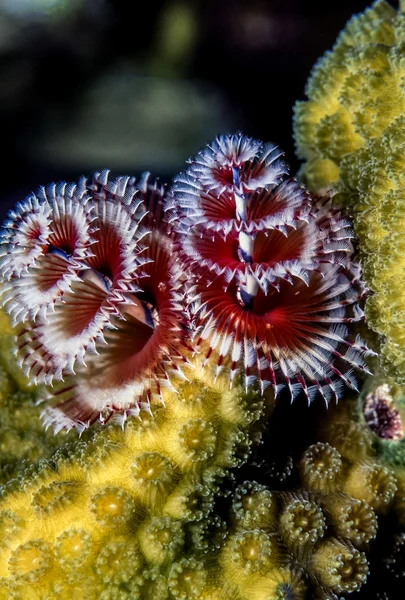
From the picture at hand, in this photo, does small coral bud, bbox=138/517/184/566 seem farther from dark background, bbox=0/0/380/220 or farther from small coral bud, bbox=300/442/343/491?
dark background, bbox=0/0/380/220

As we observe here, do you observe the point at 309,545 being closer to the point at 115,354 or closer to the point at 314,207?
the point at 115,354

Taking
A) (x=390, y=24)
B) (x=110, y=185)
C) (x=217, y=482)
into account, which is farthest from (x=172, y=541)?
(x=390, y=24)

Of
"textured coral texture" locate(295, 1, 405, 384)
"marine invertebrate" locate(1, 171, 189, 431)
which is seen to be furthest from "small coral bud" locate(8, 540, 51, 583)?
"textured coral texture" locate(295, 1, 405, 384)

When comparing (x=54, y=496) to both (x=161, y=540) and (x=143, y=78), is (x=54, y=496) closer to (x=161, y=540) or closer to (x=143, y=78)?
(x=161, y=540)

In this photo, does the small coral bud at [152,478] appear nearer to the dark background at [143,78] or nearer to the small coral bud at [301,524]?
the small coral bud at [301,524]

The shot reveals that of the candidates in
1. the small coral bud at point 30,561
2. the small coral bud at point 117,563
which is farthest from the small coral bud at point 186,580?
the small coral bud at point 30,561

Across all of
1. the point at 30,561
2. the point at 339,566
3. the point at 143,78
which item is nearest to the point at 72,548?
the point at 30,561
